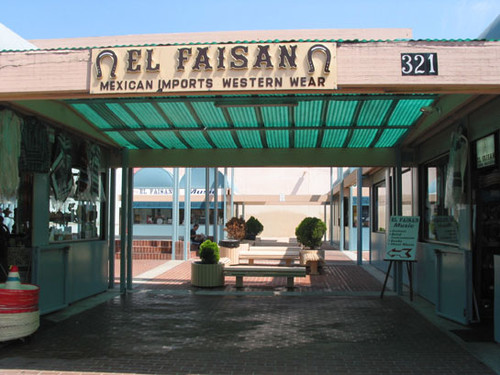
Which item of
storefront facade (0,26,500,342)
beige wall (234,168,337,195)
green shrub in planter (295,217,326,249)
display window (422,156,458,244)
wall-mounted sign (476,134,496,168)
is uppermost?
beige wall (234,168,337,195)

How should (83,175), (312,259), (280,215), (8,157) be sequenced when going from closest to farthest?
1. (8,157)
2. (83,175)
3. (312,259)
4. (280,215)

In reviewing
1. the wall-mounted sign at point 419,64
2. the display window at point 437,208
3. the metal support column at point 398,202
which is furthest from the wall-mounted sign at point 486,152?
the metal support column at point 398,202

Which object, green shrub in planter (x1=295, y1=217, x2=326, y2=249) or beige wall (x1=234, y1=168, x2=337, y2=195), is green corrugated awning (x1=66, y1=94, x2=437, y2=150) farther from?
beige wall (x1=234, y1=168, x2=337, y2=195)

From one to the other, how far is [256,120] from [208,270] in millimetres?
→ 4042

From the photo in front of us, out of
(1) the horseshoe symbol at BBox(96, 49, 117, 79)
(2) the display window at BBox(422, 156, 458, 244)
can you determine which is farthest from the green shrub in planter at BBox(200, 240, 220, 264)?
(1) the horseshoe symbol at BBox(96, 49, 117, 79)

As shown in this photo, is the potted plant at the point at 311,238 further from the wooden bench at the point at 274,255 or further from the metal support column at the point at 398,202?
the metal support column at the point at 398,202

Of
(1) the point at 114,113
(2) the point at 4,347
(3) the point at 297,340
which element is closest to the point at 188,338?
(3) the point at 297,340

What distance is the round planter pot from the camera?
36.0 feet

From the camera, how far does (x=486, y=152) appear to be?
6.96 m

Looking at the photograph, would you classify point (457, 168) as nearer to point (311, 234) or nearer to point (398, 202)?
point (398, 202)

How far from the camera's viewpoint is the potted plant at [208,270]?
10992mm

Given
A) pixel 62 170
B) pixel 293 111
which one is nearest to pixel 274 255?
pixel 293 111

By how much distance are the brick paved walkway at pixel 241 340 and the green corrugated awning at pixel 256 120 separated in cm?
310

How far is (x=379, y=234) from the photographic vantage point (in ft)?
48.2
